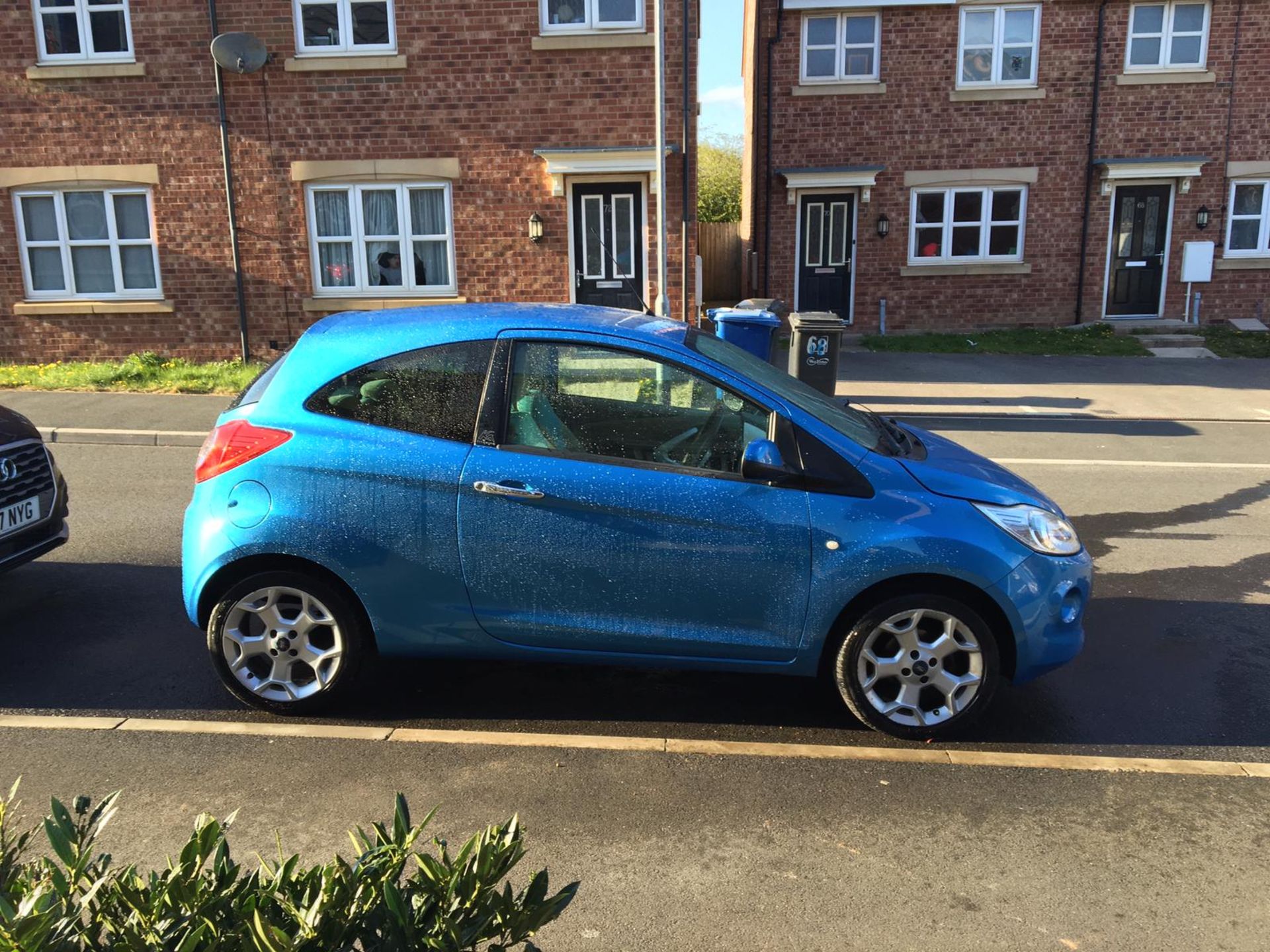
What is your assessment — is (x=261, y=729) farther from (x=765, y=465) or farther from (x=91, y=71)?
(x=91, y=71)

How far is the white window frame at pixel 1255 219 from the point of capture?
18.1 m

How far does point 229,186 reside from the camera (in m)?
14.6

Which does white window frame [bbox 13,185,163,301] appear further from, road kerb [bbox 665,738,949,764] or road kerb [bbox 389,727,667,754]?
road kerb [bbox 665,738,949,764]

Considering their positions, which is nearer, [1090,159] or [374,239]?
[374,239]

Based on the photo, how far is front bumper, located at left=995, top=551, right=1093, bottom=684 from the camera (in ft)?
13.0

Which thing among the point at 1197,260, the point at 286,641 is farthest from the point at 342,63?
the point at 1197,260

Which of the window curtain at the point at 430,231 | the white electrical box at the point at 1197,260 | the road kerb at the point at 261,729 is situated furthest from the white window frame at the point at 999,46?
the road kerb at the point at 261,729

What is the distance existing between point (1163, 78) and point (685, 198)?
960 cm

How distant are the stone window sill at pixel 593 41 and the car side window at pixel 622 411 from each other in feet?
36.2

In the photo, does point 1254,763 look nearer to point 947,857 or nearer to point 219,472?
point 947,857

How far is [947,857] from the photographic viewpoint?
3.30m

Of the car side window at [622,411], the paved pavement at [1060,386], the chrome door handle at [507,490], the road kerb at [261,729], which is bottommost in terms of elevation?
the paved pavement at [1060,386]

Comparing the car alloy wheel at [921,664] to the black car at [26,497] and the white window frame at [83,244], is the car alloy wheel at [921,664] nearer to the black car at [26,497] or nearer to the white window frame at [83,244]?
the black car at [26,497]

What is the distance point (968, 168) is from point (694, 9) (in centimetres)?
662
